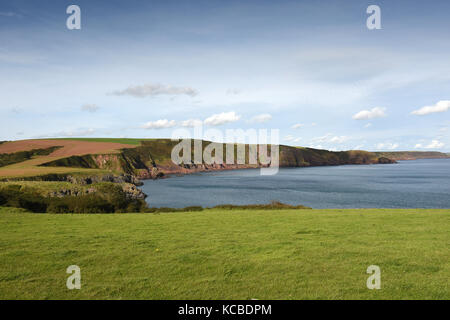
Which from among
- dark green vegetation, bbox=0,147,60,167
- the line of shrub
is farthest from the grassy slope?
dark green vegetation, bbox=0,147,60,167

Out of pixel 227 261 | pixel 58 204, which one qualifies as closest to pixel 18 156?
pixel 58 204

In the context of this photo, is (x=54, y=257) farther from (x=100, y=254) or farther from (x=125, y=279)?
(x=125, y=279)

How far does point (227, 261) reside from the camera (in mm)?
10648

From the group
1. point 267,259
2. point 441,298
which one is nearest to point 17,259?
point 267,259

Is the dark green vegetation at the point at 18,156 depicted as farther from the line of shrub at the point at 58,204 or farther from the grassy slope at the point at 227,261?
the grassy slope at the point at 227,261

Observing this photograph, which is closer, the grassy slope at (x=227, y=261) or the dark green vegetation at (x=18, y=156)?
the grassy slope at (x=227, y=261)

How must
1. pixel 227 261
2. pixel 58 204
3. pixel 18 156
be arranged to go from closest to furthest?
pixel 227 261 < pixel 58 204 < pixel 18 156

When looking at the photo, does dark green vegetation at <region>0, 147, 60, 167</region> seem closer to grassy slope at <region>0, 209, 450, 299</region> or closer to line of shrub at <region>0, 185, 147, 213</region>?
line of shrub at <region>0, 185, 147, 213</region>

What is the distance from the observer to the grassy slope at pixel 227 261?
8156 millimetres

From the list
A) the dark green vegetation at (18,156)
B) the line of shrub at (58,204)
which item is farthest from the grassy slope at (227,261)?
the dark green vegetation at (18,156)

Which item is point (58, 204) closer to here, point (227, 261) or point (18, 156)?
point (227, 261)

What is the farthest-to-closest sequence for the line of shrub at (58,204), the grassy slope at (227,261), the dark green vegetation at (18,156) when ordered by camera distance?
the dark green vegetation at (18,156)
the line of shrub at (58,204)
the grassy slope at (227,261)

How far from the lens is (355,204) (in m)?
61.7

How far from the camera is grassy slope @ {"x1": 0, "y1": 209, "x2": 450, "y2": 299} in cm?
816
